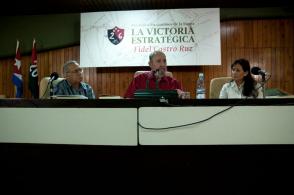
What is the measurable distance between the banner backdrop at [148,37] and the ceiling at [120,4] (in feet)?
0.50

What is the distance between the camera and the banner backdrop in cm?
455

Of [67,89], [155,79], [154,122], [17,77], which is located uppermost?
[17,77]

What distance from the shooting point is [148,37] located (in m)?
4.66

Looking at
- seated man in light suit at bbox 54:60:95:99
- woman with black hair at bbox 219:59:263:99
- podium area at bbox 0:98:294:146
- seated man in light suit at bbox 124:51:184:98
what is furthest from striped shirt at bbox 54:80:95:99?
woman with black hair at bbox 219:59:263:99

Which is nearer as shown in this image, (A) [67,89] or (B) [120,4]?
A: (A) [67,89]

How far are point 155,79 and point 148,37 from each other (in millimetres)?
1707

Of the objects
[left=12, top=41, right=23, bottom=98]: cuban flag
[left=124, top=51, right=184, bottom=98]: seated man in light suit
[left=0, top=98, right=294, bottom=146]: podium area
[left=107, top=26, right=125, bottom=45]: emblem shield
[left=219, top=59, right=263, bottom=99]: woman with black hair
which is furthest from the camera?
[left=107, top=26, right=125, bottom=45]: emblem shield

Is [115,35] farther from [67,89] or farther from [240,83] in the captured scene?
[240,83]

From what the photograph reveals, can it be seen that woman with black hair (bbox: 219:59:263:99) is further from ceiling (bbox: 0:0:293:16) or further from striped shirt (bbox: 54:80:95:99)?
ceiling (bbox: 0:0:293:16)

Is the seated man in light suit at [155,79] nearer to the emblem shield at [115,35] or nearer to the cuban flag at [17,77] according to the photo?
the emblem shield at [115,35]

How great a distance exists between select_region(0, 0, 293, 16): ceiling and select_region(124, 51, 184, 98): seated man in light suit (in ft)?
6.56

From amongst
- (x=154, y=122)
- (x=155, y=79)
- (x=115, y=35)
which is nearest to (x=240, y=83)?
(x=155, y=79)
